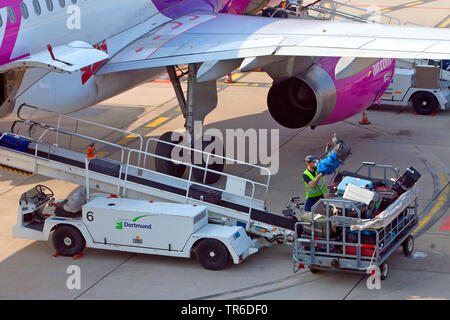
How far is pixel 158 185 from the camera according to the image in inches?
674

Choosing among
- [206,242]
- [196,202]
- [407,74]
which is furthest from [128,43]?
[407,74]

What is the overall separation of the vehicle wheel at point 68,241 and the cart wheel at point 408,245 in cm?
593

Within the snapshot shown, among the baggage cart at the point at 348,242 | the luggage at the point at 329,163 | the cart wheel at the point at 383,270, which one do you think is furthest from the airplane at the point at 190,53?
the cart wheel at the point at 383,270

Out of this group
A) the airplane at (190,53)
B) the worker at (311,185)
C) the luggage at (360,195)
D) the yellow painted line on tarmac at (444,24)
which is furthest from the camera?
the yellow painted line on tarmac at (444,24)

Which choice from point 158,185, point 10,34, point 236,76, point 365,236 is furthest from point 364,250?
point 236,76

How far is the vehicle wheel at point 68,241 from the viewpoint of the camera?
53.5ft

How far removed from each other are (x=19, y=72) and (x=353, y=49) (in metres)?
6.74

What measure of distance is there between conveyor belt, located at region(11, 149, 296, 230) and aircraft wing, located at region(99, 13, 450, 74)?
9.30ft

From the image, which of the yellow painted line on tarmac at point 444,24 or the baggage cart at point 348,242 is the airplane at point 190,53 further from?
the yellow painted line on tarmac at point 444,24

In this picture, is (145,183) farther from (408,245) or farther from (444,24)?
(444,24)

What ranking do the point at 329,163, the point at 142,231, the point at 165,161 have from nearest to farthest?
the point at 142,231, the point at 329,163, the point at 165,161

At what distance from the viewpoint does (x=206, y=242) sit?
51.2 feet

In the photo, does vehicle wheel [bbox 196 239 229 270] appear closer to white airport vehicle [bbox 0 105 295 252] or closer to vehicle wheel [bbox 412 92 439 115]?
white airport vehicle [bbox 0 105 295 252]

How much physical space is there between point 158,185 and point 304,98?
5.77 m
